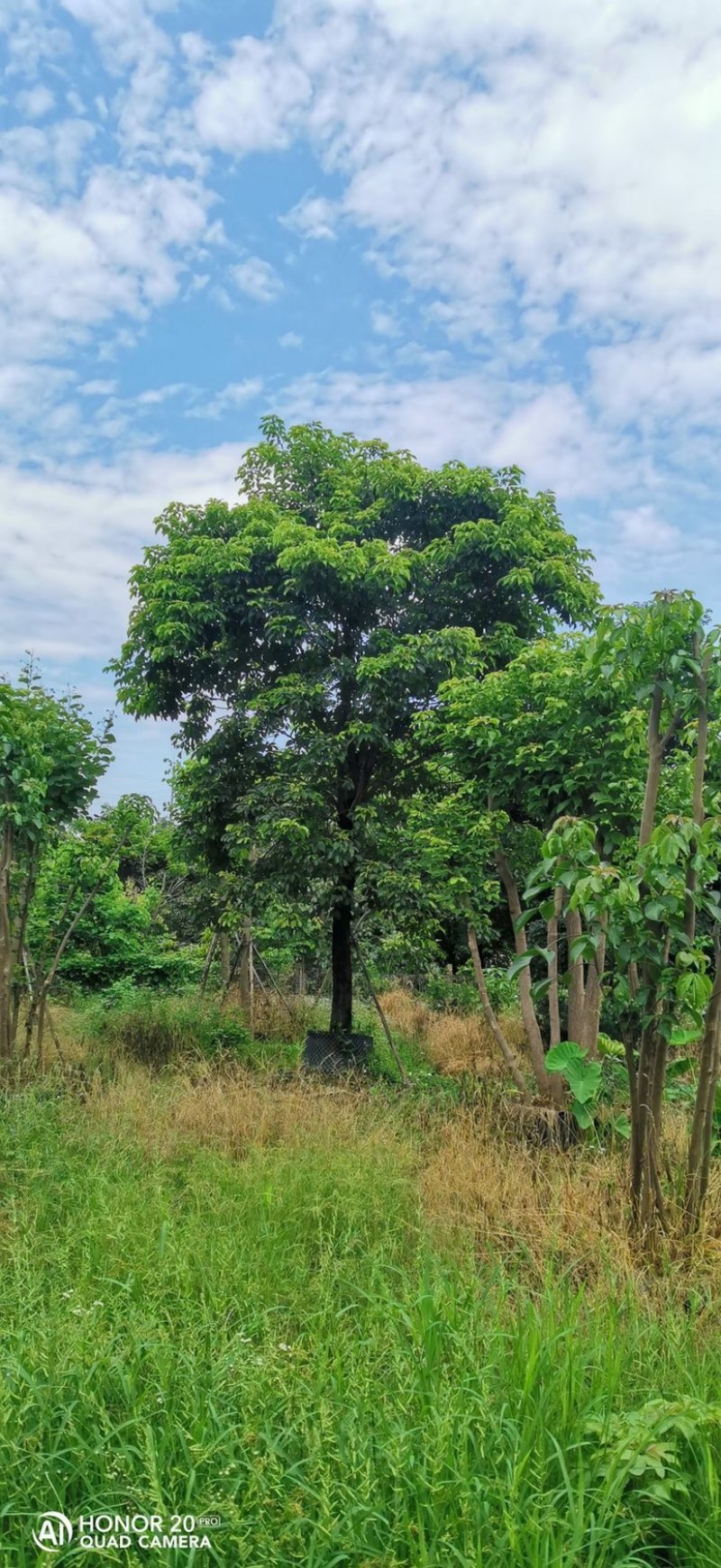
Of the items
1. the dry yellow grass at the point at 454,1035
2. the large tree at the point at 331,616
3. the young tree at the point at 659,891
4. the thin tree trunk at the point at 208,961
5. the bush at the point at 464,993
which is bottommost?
the dry yellow grass at the point at 454,1035

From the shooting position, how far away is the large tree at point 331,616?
234 inches

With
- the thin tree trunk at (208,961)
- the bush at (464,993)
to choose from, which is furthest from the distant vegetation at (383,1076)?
the thin tree trunk at (208,961)

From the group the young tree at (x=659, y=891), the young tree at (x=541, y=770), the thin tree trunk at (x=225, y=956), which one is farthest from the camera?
the thin tree trunk at (x=225, y=956)

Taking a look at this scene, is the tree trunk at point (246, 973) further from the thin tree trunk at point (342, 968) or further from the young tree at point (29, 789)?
the young tree at point (29, 789)

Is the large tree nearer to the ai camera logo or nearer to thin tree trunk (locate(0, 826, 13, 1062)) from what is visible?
thin tree trunk (locate(0, 826, 13, 1062))

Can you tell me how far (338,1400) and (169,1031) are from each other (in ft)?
17.2

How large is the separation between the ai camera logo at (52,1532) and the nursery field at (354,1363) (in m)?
0.02

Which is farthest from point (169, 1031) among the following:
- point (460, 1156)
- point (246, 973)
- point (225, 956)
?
point (460, 1156)

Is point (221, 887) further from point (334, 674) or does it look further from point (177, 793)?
point (334, 674)

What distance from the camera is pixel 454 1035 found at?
7.70 m

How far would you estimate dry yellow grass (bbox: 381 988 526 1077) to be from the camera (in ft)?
22.2

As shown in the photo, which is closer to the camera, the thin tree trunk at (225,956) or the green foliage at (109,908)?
the green foliage at (109,908)

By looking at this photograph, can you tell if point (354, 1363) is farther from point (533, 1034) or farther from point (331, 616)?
point (331, 616)

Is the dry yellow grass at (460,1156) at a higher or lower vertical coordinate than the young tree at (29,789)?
lower
